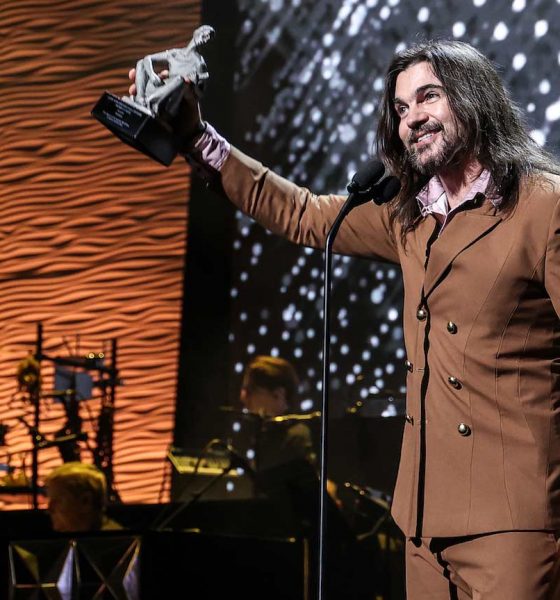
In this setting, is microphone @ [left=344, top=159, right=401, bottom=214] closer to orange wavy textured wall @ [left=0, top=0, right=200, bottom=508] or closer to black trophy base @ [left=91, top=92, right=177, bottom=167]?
black trophy base @ [left=91, top=92, right=177, bottom=167]

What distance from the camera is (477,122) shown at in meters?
1.72

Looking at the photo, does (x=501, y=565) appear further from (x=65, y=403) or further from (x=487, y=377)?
(x=65, y=403)

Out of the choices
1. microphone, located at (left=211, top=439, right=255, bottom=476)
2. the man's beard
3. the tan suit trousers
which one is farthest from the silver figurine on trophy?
microphone, located at (left=211, top=439, right=255, bottom=476)

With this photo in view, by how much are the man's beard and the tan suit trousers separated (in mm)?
637

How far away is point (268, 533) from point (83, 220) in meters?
1.53

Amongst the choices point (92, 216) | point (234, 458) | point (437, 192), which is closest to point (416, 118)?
point (437, 192)

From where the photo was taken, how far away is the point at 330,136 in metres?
3.95

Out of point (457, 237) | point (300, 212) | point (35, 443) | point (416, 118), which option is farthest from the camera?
point (35, 443)

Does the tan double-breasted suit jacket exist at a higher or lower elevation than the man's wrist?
lower

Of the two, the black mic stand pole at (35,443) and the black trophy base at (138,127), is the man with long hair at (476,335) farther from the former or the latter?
the black mic stand pole at (35,443)

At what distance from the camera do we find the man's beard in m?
1.71

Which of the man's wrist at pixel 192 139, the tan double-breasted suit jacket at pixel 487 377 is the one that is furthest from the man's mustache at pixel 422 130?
the man's wrist at pixel 192 139

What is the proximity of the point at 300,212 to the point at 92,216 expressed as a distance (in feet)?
7.67

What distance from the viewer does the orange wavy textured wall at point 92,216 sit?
13.4 feet
